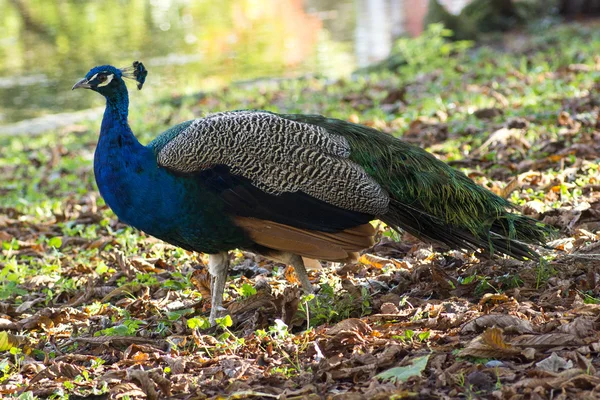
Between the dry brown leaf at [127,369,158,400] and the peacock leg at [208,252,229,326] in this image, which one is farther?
the peacock leg at [208,252,229,326]

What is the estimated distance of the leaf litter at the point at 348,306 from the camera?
3139mm

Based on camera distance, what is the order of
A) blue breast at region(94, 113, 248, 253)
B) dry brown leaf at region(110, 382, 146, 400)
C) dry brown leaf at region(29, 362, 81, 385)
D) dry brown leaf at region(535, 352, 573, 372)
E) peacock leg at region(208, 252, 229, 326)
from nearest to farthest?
dry brown leaf at region(535, 352, 573, 372)
dry brown leaf at region(110, 382, 146, 400)
dry brown leaf at region(29, 362, 81, 385)
blue breast at region(94, 113, 248, 253)
peacock leg at region(208, 252, 229, 326)

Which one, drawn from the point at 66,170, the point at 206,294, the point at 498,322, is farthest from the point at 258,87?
the point at 498,322

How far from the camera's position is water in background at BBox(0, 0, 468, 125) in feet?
42.1

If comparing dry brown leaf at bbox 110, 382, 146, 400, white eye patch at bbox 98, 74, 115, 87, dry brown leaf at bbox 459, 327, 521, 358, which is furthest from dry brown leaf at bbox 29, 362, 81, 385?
dry brown leaf at bbox 459, 327, 521, 358

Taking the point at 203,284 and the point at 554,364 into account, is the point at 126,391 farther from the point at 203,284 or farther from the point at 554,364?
the point at 554,364

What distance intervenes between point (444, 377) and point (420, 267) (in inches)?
55.4

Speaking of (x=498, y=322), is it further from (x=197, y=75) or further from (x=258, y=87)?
(x=197, y=75)

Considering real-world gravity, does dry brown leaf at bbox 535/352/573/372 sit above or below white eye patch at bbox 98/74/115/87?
below

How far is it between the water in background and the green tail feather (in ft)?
25.3

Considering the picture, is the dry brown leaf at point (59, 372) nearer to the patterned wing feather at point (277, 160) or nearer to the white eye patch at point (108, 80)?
the patterned wing feather at point (277, 160)

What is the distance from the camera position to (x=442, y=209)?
13.7 ft

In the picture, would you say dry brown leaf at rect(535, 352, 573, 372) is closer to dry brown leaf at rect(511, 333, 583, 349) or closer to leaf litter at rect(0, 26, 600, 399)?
leaf litter at rect(0, 26, 600, 399)

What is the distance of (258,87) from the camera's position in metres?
11.0
